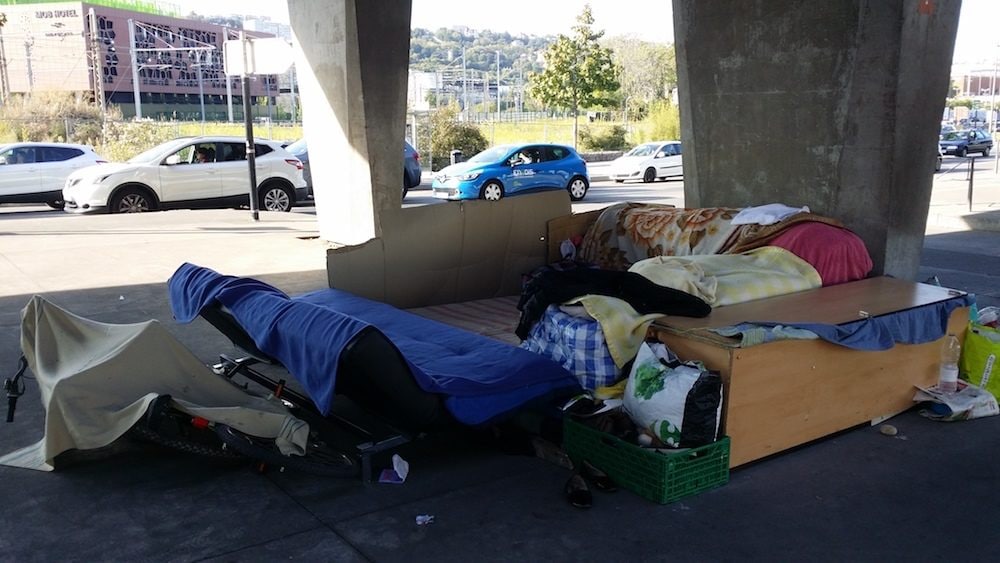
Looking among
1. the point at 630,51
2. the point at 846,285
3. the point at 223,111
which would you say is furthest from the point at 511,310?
the point at 223,111

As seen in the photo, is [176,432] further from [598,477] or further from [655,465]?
[655,465]

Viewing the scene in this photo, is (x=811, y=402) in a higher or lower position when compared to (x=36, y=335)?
lower

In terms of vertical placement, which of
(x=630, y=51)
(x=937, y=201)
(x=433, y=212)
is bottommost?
(x=937, y=201)

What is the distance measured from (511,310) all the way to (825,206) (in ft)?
9.05

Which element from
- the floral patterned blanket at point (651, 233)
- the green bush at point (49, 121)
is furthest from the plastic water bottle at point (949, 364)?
the green bush at point (49, 121)

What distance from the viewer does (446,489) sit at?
4.25 metres

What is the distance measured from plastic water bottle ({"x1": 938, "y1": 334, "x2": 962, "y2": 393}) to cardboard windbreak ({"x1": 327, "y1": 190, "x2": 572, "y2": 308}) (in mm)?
3537

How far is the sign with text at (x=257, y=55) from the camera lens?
13.5 m

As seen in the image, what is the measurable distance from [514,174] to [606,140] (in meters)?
20.5

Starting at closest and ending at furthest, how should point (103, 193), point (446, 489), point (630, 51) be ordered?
point (446, 489)
point (103, 193)
point (630, 51)

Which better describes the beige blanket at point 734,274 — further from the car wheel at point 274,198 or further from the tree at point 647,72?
the tree at point 647,72

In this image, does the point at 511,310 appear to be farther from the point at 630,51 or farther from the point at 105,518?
the point at 630,51

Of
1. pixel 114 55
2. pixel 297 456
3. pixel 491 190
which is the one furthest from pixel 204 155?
pixel 114 55

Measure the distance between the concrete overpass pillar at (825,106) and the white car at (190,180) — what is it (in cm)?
1064
